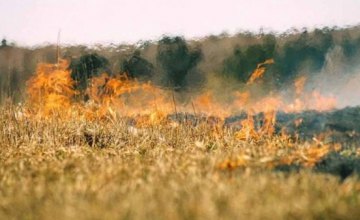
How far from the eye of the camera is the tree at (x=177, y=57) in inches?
631

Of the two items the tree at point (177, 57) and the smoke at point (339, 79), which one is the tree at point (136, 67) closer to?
the tree at point (177, 57)

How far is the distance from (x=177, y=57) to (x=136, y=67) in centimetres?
128

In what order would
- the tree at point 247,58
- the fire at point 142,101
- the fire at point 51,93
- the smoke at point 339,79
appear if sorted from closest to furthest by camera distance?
the fire at point 142,101 → the fire at point 51,93 → the tree at point 247,58 → the smoke at point 339,79

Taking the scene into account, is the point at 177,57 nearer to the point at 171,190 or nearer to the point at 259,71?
the point at 259,71

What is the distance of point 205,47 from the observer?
52.6ft

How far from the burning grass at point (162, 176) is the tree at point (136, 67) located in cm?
526

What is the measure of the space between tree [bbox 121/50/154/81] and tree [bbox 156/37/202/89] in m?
0.61

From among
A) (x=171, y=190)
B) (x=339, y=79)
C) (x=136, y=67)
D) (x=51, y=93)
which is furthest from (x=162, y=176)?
(x=339, y=79)

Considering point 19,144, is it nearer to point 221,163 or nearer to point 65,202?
point 221,163

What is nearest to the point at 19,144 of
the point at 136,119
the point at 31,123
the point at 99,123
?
the point at 31,123

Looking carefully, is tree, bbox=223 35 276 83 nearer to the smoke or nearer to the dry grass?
the smoke

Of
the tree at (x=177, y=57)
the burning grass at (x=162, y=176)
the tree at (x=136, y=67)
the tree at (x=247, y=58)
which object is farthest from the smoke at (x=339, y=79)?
the burning grass at (x=162, y=176)

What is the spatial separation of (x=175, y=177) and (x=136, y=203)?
1.27 metres

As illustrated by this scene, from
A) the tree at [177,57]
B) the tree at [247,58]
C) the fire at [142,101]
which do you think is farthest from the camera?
the tree at [177,57]
